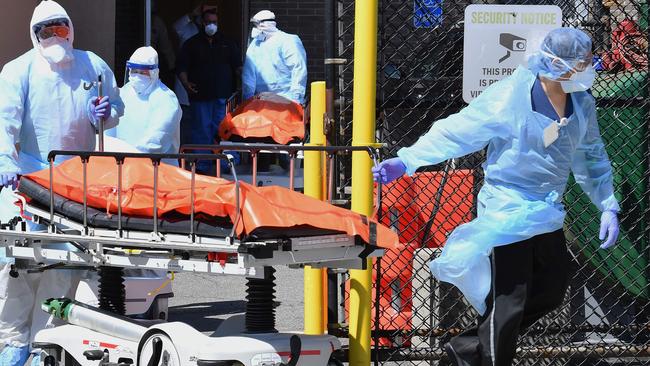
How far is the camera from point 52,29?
656cm

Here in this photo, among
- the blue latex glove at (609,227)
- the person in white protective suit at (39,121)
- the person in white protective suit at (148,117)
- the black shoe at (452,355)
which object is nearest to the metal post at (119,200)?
the person in white protective suit at (39,121)

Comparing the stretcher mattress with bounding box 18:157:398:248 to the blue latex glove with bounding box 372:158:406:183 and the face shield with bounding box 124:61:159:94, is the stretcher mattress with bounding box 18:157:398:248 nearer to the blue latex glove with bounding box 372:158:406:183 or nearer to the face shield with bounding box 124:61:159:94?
the blue latex glove with bounding box 372:158:406:183

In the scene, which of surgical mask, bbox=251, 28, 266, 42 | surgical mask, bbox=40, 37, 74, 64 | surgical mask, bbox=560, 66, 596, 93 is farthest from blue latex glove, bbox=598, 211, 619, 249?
surgical mask, bbox=251, 28, 266, 42

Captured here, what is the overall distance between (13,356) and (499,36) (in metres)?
2.92

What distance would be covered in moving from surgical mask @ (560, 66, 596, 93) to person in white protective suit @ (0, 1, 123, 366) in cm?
245

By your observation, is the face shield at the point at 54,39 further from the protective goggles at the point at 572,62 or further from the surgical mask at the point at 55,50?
the protective goggles at the point at 572,62

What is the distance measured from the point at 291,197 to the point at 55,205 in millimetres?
1041

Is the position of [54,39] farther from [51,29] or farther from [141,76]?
[141,76]

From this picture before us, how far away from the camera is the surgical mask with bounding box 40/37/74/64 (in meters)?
6.49

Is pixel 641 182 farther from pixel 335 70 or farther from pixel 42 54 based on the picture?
pixel 42 54

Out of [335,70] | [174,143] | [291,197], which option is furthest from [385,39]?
[174,143]

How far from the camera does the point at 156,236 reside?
5090 mm

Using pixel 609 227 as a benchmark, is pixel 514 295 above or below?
below

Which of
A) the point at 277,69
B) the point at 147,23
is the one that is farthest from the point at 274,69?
the point at 147,23
